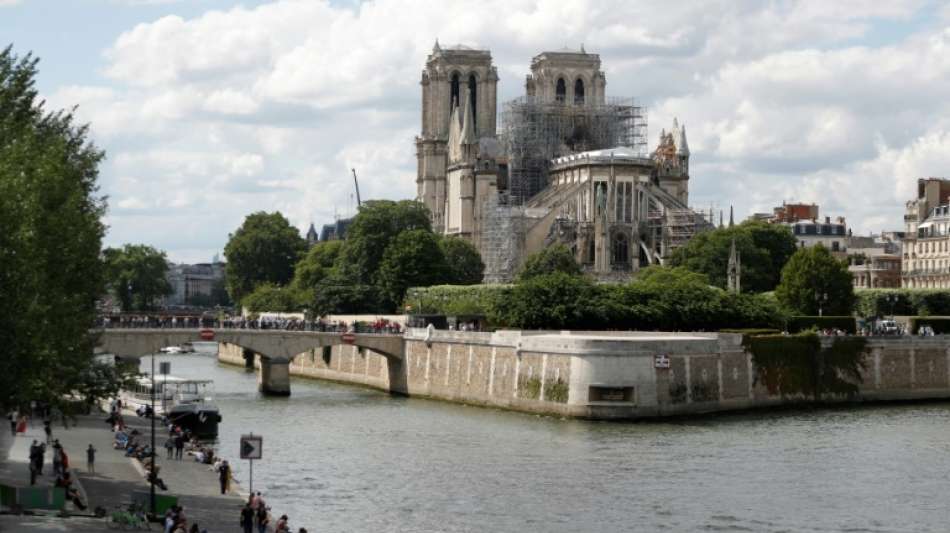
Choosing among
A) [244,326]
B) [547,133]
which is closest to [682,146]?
[547,133]

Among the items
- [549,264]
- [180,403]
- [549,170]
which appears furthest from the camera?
[549,170]

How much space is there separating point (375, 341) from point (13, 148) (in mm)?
43063

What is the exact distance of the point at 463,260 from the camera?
379 feet

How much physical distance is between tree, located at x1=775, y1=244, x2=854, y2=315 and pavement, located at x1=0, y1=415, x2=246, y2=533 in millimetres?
45221

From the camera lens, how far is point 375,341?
76.4 metres

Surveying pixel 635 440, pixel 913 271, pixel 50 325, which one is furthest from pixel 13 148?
pixel 913 271

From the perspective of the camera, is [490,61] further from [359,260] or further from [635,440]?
[635,440]

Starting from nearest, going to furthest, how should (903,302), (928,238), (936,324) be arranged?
(936,324) < (903,302) < (928,238)

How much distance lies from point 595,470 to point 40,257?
18.3m

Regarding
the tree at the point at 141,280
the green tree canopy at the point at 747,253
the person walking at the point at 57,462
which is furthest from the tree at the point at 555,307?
the tree at the point at 141,280

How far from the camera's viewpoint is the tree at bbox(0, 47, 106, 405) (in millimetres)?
30672

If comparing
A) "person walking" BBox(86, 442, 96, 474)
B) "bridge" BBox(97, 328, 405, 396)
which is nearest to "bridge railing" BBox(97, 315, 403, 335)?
"bridge" BBox(97, 328, 405, 396)

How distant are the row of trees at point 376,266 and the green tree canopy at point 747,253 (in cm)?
1448

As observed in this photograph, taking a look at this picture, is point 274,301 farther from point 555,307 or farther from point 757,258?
point 555,307
